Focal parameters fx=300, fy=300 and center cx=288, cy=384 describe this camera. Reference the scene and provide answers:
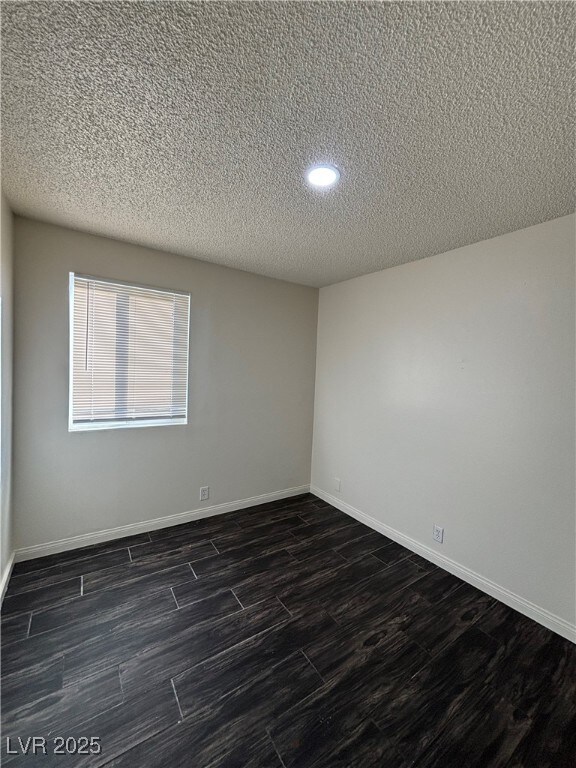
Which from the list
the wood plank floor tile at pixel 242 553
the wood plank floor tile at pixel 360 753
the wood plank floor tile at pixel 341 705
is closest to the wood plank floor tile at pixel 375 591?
the wood plank floor tile at pixel 341 705

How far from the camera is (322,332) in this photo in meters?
3.63

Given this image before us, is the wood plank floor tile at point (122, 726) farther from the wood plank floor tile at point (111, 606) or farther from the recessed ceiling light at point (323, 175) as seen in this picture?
the recessed ceiling light at point (323, 175)

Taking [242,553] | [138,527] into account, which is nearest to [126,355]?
[138,527]

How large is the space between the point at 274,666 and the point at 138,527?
1706 millimetres

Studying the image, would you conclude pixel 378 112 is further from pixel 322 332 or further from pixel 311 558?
pixel 311 558

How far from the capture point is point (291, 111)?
1151 millimetres

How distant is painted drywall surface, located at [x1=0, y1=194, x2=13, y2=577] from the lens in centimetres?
184

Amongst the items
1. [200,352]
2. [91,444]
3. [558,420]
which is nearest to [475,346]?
[558,420]

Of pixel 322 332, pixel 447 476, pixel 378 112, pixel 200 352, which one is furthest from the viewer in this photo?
pixel 322 332

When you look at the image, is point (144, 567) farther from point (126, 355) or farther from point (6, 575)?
point (126, 355)

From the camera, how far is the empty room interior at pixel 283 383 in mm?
1015

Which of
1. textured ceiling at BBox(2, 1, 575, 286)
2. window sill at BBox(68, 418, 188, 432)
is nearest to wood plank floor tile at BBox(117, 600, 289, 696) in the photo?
window sill at BBox(68, 418, 188, 432)

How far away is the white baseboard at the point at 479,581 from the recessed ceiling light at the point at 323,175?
2767mm

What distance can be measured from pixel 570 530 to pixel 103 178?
3355mm
